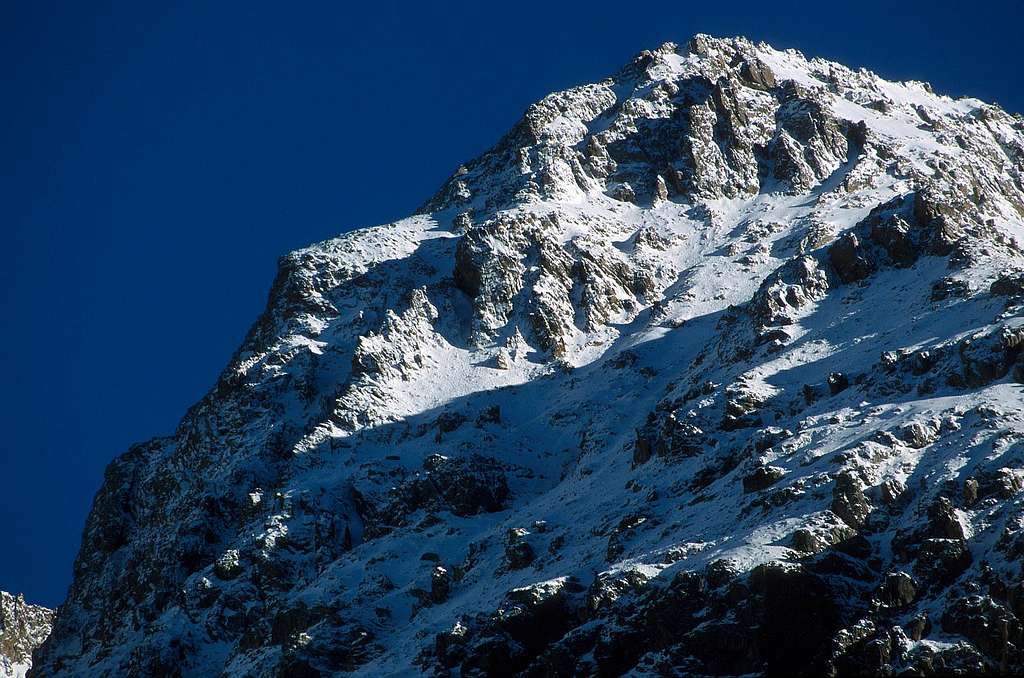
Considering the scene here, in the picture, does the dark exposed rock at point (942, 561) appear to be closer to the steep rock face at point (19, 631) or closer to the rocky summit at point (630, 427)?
the rocky summit at point (630, 427)

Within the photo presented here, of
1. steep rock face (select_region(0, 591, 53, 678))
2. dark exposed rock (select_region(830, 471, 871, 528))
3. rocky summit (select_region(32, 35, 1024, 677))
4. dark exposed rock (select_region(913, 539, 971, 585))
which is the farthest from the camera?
steep rock face (select_region(0, 591, 53, 678))

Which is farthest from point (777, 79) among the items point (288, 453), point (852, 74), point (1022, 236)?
point (288, 453)

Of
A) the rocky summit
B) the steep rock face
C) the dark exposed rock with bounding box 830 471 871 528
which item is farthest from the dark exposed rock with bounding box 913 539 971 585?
the steep rock face

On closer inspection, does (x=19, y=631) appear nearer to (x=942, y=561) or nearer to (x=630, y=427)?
(x=630, y=427)

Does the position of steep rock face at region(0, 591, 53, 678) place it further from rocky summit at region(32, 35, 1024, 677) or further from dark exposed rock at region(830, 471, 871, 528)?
dark exposed rock at region(830, 471, 871, 528)

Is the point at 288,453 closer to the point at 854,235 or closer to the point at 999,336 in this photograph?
the point at 854,235

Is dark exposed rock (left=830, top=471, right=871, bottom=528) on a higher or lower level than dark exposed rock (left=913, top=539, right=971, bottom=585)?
higher
